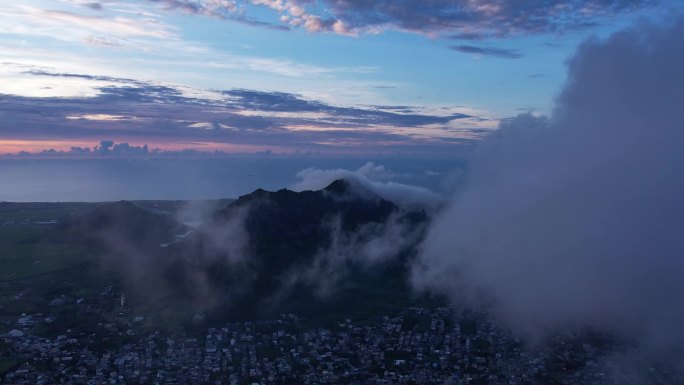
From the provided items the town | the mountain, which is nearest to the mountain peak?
the mountain

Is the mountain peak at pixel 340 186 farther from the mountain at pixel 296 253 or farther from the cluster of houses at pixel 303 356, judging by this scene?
the cluster of houses at pixel 303 356

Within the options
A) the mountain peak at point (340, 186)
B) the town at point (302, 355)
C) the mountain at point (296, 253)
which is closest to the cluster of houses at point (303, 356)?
the town at point (302, 355)

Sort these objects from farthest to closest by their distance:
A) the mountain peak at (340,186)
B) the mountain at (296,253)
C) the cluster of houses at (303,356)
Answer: the mountain peak at (340,186)
the mountain at (296,253)
the cluster of houses at (303,356)

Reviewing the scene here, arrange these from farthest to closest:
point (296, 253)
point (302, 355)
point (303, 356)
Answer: point (296, 253) < point (302, 355) < point (303, 356)

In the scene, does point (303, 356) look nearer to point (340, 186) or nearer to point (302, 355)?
point (302, 355)

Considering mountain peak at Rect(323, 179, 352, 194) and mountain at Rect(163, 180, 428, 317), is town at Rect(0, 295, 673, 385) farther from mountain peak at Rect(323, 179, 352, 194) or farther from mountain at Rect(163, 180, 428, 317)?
mountain peak at Rect(323, 179, 352, 194)

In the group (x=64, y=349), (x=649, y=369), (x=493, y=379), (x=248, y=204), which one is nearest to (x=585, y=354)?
(x=649, y=369)

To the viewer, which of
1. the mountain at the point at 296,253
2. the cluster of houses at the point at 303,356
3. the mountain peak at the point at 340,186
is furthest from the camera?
the mountain peak at the point at 340,186

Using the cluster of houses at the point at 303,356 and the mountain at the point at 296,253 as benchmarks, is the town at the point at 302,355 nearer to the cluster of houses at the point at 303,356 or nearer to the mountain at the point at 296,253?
the cluster of houses at the point at 303,356

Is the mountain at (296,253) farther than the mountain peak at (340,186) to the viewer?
No

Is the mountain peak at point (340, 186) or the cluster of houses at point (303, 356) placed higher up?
the mountain peak at point (340, 186)

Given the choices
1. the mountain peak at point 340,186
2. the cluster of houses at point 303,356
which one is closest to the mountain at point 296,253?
the mountain peak at point 340,186

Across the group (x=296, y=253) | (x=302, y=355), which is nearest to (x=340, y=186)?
(x=296, y=253)
